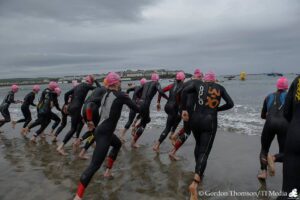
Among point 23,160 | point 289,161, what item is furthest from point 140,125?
point 289,161

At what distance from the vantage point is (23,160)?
841cm

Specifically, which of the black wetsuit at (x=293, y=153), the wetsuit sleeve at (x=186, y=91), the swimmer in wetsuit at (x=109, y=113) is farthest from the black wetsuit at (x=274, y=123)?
the black wetsuit at (x=293, y=153)

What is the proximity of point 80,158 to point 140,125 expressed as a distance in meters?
2.16

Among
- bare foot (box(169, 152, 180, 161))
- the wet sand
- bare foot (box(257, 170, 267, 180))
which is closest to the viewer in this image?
the wet sand

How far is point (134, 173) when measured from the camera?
6.98m

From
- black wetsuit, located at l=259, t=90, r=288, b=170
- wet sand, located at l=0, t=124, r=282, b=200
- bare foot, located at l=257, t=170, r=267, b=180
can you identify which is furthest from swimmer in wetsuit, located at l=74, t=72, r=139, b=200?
bare foot, located at l=257, t=170, r=267, b=180

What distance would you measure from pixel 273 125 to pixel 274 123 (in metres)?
0.05

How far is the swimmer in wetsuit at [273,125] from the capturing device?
5.99 metres

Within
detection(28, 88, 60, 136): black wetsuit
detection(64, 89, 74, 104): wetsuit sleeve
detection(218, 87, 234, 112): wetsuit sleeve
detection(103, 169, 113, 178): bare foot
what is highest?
detection(218, 87, 234, 112): wetsuit sleeve

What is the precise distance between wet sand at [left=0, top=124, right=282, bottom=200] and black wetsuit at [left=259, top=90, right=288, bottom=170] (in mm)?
616

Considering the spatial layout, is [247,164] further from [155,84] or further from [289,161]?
[289,161]

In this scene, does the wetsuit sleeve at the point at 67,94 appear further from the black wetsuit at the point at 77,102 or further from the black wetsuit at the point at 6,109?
the black wetsuit at the point at 6,109

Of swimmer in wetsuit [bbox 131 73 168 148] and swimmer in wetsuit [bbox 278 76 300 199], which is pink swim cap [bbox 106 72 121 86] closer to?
swimmer in wetsuit [bbox 278 76 300 199]

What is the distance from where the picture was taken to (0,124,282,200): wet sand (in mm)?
5848
